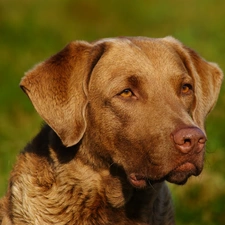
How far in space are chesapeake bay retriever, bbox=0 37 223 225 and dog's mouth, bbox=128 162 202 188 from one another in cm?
1

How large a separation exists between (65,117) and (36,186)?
0.56 metres

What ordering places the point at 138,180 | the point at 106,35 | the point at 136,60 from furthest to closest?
the point at 106,35, the point at 136,60, the point at 138,180

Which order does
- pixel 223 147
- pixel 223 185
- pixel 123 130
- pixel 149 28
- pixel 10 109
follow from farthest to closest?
pixel 149 28
pixel 10 109
pixel 223 147
pixel 223 185
pixel 123 130

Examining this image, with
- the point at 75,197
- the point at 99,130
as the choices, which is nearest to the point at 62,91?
the point at 99,130

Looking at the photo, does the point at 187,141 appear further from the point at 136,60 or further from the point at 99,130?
the point at 136,60

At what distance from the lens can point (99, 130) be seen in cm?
651

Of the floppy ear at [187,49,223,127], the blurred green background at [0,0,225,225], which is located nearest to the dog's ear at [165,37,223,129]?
the floppy ear at [187,49,223,127]

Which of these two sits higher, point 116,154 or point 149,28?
point 116,154

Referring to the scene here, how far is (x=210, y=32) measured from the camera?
17.9 m

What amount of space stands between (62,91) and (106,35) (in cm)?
1185

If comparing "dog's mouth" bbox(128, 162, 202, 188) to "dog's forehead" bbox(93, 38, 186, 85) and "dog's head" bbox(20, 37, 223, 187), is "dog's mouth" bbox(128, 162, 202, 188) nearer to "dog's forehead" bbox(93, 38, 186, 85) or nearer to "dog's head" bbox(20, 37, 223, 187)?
"dog's head" bbox(20, 37, 223, 187)

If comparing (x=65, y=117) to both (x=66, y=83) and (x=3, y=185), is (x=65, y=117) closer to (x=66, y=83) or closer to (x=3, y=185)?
(x=66, y=83)

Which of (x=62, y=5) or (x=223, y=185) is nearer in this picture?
(x=223, y=185)

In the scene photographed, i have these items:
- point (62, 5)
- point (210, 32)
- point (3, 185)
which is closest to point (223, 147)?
point (3, 185)
